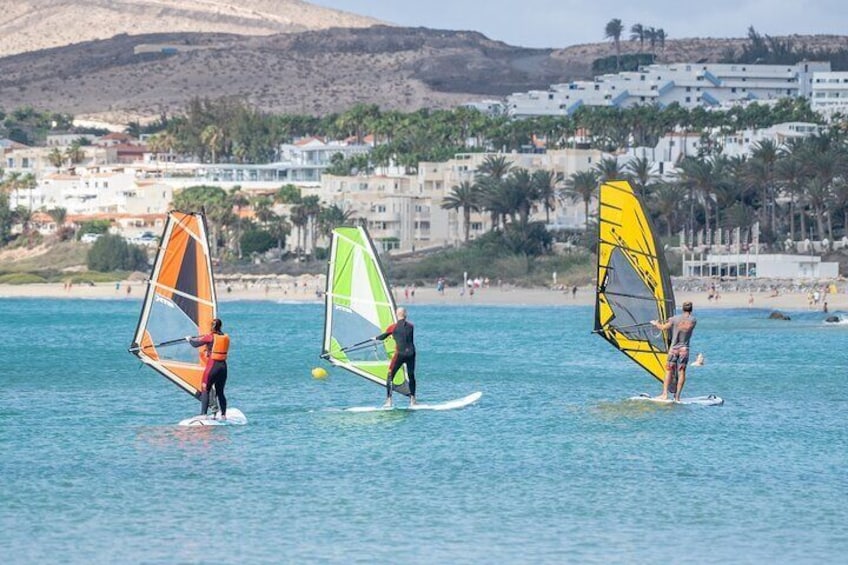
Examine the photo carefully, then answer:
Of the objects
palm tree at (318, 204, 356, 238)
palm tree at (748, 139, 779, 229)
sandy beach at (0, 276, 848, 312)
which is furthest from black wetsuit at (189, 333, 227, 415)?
palm tree at (318, 204, 356, 238)

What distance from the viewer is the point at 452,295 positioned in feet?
368

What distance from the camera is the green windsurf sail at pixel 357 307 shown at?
1252 inches

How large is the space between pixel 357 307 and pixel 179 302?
3.68 meters

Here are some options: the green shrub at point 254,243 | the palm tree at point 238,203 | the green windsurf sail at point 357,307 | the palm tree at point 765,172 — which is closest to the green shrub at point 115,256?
the palm tree at point 238,203

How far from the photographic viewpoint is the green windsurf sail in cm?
3181

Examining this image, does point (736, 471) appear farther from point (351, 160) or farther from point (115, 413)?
point (351, 160)

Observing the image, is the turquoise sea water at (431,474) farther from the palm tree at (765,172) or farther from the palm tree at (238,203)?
the palm tree at (238,203)

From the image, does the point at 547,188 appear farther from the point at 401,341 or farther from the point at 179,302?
the point at 179,302

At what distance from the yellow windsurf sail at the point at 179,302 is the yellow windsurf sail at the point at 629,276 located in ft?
21.3

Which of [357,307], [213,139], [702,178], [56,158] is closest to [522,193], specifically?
[702,178]

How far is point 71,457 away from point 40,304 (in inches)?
3518

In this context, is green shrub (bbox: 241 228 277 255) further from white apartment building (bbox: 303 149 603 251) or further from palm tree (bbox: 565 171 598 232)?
palm tree (bbox: 565 171 598 232)

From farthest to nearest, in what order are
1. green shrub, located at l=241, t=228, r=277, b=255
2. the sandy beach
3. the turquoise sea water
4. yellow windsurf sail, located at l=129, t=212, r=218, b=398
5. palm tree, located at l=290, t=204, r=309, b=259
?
palm tree, located at l=290, t=204, r=309, b=259 → green shrub, located at l=241, t=228, r=277, b=255 → the sandy beach → yellow windsurf sail, located at l=129, t=212, r=218, b=398 → the turquoise sea water

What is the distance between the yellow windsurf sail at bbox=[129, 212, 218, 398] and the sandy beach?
66.5 metres
